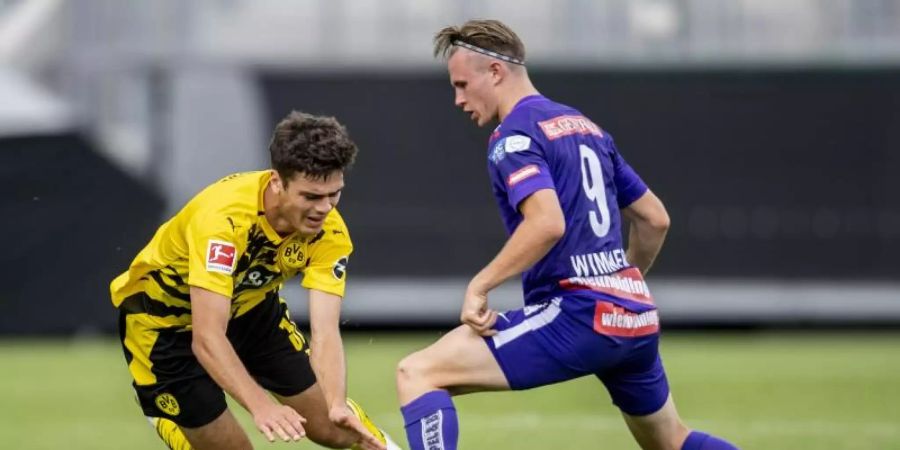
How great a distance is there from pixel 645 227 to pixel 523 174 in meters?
1.00

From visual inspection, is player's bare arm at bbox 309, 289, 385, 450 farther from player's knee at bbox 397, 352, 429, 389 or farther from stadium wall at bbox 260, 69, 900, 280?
stadium wall at bbox 260, 69, 900, 280

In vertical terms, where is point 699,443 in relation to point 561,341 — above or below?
below

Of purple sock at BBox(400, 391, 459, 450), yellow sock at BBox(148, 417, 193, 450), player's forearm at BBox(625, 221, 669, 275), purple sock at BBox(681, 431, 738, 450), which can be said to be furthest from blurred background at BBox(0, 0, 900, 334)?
purple sock at BBox(400, 391, 459, 450)

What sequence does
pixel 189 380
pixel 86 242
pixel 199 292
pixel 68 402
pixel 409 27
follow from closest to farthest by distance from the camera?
pixel 199 292
pixel 189 380
pixel 68 402
pixel 86 242
pixel 409 27

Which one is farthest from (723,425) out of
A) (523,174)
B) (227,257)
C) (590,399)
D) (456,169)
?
(456,169)

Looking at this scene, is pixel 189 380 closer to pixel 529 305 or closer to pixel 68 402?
pixel 529 305

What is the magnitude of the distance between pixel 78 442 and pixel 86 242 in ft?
24.0

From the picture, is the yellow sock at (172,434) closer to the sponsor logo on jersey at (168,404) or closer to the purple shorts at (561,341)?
Result: the sponsor logo on jersey at (168,404)

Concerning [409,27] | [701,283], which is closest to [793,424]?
[701,283]

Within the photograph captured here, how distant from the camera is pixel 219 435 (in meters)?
6.97

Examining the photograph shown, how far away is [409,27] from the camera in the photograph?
58.6 ft

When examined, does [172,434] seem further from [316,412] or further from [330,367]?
[330,367]

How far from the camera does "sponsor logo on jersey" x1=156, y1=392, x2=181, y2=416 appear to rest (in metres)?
6.90

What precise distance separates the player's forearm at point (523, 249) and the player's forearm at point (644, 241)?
3.11ft
